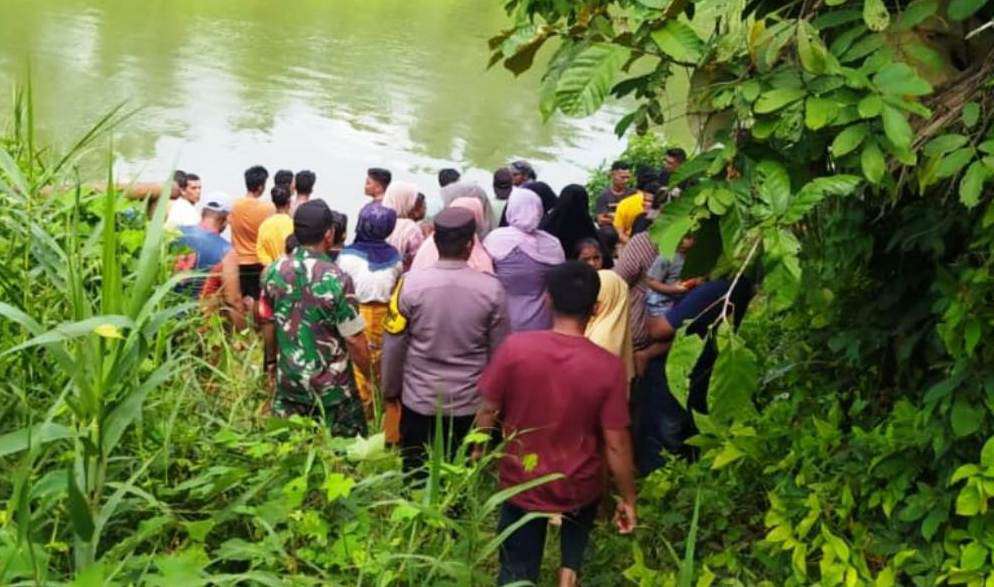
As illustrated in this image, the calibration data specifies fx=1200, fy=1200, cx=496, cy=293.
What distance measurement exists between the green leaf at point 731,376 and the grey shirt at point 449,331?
4.79 ft

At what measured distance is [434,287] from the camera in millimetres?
3910

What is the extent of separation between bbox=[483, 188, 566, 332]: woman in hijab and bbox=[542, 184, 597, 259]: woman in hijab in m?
0.87

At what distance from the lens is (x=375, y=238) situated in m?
4.89

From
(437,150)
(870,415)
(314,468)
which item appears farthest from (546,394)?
(437,150)

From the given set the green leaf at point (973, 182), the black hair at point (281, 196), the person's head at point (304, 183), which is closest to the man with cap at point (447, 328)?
the green leaf at point (973, 182)

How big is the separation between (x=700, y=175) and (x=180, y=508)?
1.44 m

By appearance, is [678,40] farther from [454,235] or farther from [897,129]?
[454,235]

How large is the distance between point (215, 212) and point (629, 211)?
2451 mm

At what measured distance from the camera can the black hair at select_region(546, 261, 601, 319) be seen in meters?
3.33

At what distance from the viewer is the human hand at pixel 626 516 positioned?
346cm

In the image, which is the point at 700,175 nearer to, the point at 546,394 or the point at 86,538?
the point at 546,394

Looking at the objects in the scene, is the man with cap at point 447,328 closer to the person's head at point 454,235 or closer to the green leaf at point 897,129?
the person's head at point 454,235

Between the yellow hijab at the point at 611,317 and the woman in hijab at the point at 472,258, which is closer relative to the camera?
the yellow hijab at the point at 611,317

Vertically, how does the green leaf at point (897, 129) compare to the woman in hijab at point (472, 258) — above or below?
above
